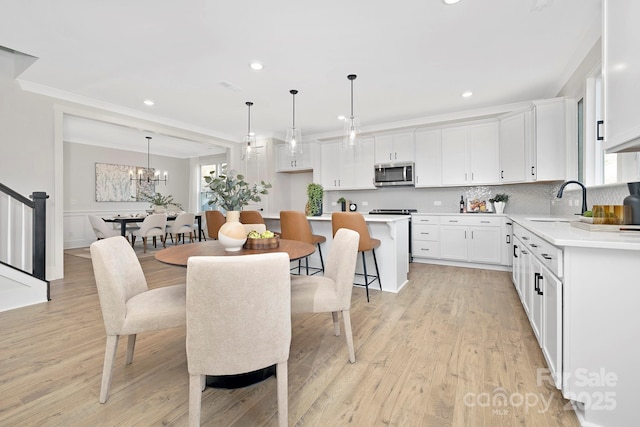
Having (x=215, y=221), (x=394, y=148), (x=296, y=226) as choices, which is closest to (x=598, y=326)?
(x=296, y=226)

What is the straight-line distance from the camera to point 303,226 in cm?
341

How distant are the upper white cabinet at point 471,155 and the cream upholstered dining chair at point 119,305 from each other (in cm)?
456

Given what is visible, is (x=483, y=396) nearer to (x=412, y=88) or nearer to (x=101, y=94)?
(x=412, y=88)

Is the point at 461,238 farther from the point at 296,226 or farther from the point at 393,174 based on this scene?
the point at 296,226

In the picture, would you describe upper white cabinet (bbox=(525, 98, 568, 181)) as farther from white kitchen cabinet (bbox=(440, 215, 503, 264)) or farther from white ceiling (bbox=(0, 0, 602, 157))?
white kitchen cabinet (bbox=(440, 215, 503, 264))

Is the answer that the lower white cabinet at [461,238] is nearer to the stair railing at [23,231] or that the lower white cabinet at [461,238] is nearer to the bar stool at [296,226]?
the bar stool at [296,226]

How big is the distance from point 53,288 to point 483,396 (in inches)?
178

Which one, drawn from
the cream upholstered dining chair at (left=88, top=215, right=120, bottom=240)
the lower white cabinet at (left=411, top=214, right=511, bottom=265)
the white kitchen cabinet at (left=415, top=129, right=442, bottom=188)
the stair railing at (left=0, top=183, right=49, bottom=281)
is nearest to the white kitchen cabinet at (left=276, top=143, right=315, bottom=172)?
the white kitchen cabinet at (left=415, top=129, right=442, bottom=188)

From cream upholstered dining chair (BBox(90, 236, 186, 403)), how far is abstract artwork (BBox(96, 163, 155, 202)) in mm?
7040

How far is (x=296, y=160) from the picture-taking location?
20.6ft

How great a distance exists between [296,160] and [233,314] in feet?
17.5

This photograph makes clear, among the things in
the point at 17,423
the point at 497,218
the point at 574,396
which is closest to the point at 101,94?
the point at 17,423

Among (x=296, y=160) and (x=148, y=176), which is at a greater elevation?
(x=296, y=160)

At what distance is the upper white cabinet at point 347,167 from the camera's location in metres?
5.62
